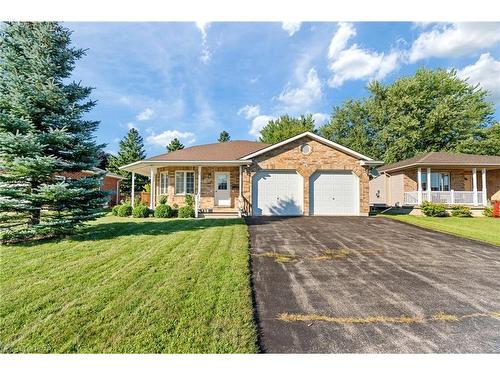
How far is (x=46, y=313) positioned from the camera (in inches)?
122

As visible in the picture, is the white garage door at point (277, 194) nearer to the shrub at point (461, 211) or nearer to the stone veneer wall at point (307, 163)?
the stone veneer wall at point (307, 163)

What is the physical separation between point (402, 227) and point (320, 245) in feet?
17.9

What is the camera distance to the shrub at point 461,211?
48.2 ft

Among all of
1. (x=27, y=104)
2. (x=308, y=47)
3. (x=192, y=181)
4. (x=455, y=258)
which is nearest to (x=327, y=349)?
(x=455, y=258)

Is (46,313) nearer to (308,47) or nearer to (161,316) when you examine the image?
(161,316)

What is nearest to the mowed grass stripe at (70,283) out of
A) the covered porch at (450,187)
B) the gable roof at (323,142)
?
the gable roof at (323,142)

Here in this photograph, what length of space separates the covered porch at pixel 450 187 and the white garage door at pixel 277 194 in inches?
321

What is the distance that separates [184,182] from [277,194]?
18.5ft

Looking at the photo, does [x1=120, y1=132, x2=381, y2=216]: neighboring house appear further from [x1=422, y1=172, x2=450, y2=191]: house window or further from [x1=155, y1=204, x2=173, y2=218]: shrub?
[x1=422, y1=172, x2=450, y2=191]: house window

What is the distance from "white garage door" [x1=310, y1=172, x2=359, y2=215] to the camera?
45.3ft

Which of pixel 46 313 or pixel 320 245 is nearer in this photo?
pixel 46 313

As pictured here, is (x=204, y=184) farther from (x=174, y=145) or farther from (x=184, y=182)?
(x=174, y=145)

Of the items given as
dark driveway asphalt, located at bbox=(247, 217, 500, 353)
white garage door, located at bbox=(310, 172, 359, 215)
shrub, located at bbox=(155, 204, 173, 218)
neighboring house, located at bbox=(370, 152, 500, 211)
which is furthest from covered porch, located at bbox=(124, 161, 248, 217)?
neighboring house, located at bbox=(370, 152, 500, 211)

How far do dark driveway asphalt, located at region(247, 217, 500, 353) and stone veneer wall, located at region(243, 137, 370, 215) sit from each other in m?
6.47
